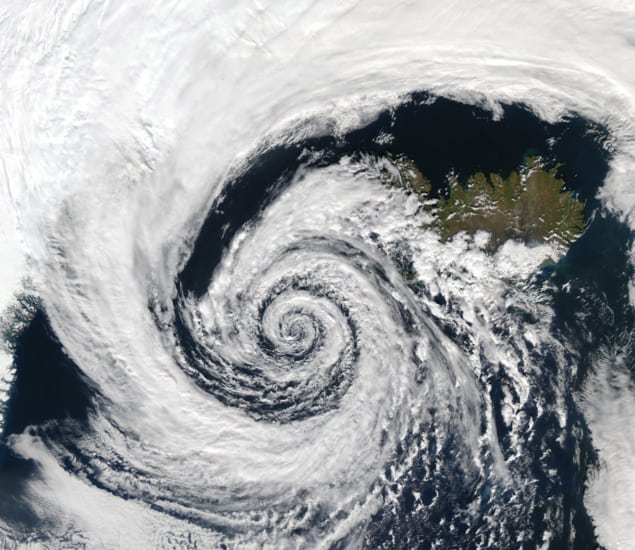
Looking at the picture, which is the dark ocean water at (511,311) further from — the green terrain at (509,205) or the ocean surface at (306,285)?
the green terrain at (509,205)

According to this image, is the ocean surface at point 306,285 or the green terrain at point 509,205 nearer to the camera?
the ocean surface at point 306,285

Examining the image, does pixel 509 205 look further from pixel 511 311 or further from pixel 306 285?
pixel 306 285

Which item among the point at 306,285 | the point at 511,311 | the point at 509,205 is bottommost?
the point at 306,285

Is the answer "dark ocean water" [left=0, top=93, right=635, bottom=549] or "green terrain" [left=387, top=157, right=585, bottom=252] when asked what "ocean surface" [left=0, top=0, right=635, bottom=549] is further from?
"green terrain" [left=387, top=157, right=585, bottom=252]

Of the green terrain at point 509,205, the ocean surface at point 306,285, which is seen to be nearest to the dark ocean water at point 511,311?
the ocean surface at point 306,285

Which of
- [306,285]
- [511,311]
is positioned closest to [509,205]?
[511,311]

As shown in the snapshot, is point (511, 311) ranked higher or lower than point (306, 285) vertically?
higher

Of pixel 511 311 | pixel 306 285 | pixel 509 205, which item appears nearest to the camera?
pixel 509 205
